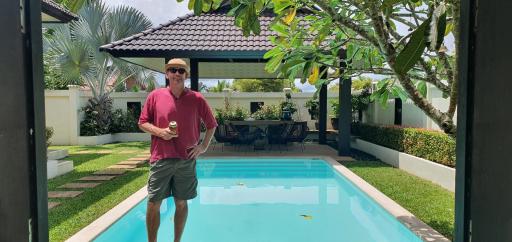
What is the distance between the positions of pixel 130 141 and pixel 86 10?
6.81 metres

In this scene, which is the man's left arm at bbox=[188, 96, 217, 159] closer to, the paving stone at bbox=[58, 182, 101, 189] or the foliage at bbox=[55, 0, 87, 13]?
the foliage at bbox=[55, 0, 87, 13]

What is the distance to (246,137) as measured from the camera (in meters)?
12.0

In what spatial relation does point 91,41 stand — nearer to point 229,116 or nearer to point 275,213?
point 229,116

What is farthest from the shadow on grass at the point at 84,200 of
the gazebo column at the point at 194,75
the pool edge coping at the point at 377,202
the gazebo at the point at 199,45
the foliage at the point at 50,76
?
the foliage at the point at 50,76

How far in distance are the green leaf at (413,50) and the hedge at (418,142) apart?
431cm

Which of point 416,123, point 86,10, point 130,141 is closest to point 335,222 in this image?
point 416,123

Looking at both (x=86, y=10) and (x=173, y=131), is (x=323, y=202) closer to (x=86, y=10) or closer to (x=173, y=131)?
(x=173, y=131)

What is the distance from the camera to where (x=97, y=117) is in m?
15.2

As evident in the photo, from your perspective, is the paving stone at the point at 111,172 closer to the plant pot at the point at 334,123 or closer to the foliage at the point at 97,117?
the foliage at the point at 97,117

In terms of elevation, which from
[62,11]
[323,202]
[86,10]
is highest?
[86,10]

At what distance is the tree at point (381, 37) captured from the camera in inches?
59.9

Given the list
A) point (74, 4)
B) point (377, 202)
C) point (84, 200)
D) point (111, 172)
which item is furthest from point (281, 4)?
point (111, 172)

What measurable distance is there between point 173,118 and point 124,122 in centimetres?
1441

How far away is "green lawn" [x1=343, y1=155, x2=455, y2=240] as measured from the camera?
4781 mm
